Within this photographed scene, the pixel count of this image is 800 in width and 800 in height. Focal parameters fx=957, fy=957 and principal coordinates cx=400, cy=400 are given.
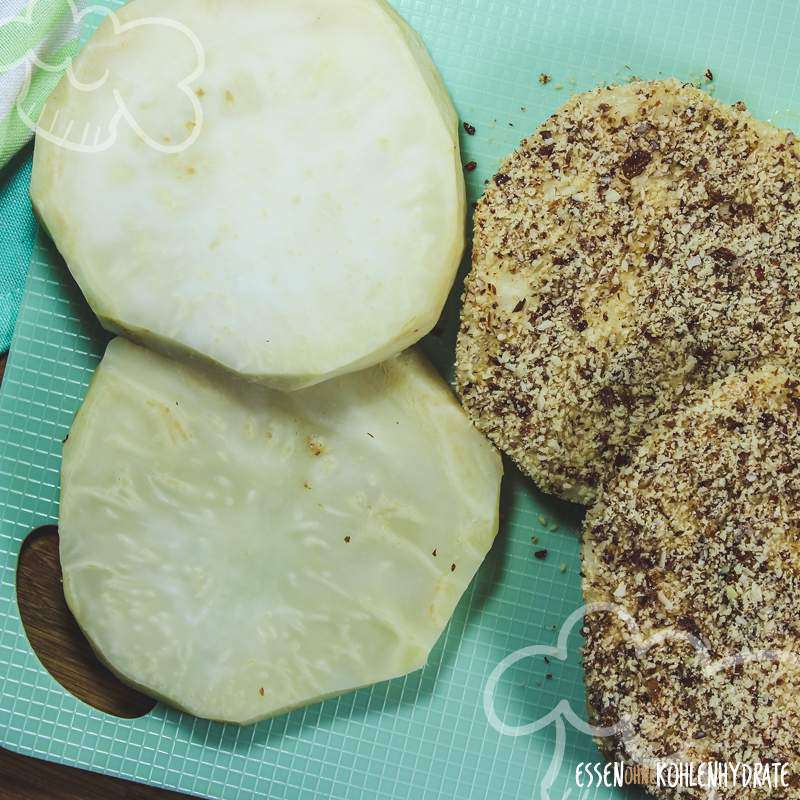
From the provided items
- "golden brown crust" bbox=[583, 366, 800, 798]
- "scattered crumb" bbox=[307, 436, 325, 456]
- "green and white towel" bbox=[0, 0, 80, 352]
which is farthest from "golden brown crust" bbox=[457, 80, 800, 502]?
"green and white towel" bbox=[0, 0, 80, 352]

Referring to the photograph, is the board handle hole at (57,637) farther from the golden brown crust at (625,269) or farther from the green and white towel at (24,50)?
the golden brown crust at (625,269)

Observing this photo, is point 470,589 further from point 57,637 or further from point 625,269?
point 57,637

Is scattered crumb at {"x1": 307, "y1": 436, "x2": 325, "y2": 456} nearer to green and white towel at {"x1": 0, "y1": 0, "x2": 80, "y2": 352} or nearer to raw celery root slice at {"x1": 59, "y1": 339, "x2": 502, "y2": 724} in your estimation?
raw celery root slice at {"x1": 59, "y1": 339, "x2": 502, "y2": 724}

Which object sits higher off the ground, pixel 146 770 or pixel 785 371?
pixel 785 371

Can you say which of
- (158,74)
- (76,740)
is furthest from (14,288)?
(76,740)

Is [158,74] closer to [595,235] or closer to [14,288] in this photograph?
[14,288]

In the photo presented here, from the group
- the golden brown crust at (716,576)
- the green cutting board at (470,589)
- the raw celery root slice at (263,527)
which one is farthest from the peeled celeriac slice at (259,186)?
the golden brown crust at (716,576)

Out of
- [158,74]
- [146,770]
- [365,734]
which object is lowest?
[146,770]

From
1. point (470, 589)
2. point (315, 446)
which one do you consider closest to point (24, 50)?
point (315, 446)

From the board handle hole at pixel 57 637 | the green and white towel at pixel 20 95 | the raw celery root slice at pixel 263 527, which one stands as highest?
the green and white towel at pixel 20 95
